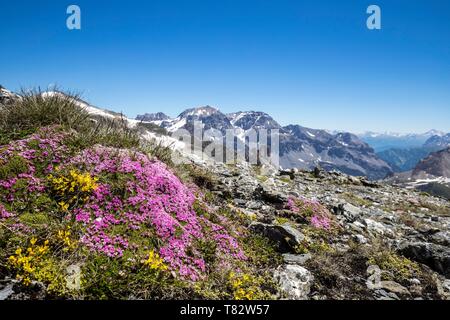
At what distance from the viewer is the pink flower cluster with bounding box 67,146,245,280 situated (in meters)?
7.32

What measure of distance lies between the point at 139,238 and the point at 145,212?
2.96 feet

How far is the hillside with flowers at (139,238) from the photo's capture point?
6.35 m

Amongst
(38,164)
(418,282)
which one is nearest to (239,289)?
(418,282)

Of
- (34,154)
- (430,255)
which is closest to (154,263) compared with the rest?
(34,154)

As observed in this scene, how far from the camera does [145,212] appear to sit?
8328 mm

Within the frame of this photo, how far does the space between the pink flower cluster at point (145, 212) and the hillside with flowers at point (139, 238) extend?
0.11ft

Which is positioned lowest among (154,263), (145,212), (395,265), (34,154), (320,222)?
(395,265)

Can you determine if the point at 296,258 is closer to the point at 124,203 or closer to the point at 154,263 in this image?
the point at 154,263

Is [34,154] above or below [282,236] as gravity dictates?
above

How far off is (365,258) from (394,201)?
16.4 metres

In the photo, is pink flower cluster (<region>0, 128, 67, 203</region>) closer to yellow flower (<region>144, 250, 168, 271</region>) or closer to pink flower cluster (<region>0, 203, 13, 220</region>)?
pink flower cluster (<region>0, 203, 13, 220</region>)

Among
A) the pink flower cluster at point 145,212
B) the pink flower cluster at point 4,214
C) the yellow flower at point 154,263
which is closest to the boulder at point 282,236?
the pink flower cluster at point 145,212

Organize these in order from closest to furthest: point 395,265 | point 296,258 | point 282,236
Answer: point 296,258 < point 395,265 < point 282,236

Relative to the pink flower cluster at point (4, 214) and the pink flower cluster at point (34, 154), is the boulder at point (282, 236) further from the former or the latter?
the pink flower cluster at point (4, 214)
